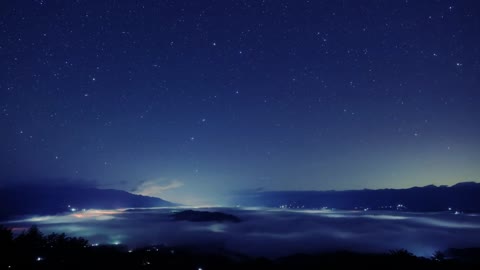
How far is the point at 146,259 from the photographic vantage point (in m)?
51.0

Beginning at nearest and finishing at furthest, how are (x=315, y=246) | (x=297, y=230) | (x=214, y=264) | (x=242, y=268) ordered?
(x=242, y=268) < (x=214, y=264) < (x=315, y=246) < (x=297, y=230)

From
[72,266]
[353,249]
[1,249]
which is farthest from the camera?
[353,249]

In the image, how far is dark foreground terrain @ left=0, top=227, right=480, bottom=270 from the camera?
32844 millimetres

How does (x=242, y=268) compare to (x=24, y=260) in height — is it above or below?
below

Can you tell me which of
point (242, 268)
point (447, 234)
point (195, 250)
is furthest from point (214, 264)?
point (447, 234)

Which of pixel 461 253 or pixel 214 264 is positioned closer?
pixel 214 264

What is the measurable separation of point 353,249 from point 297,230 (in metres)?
40.1

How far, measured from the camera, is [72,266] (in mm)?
36688

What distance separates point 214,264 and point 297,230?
2472 inches

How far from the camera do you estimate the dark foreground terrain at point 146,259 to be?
1293 inches

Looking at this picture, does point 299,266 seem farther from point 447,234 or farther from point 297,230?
point 447,234

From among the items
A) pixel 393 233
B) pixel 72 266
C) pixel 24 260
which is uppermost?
pixel 24 260

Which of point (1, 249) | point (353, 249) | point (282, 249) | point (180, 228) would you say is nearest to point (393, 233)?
point (353, 249)

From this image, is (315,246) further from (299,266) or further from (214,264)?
(214,264)
